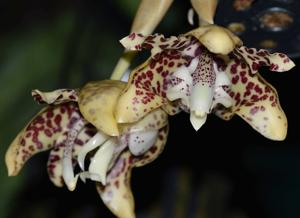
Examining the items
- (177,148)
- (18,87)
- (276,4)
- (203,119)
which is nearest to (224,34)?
(203,119)

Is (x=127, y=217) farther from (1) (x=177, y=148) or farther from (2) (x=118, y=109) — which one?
(1) (x=177, y=148)

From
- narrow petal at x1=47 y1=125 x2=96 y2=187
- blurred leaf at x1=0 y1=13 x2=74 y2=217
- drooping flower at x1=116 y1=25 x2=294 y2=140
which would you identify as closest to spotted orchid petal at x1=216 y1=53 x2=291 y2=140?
drooping flower at x1=116 y1=25 x2=294 y2=140

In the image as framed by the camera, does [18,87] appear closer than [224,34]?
No

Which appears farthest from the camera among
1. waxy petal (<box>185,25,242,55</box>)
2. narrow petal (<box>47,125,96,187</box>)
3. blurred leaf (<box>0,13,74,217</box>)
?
blurred leaf (<box>0,13,74,217</box>)

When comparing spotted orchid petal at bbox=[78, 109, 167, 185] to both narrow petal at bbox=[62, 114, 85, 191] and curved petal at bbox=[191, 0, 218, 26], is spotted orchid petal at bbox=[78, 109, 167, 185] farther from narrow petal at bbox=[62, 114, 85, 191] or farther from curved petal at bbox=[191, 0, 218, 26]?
curved petal at bbox=[191, 0, 218, 26]

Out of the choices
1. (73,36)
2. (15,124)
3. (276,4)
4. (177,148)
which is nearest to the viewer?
(276,4)

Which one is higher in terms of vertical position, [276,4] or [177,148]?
[276,4]
